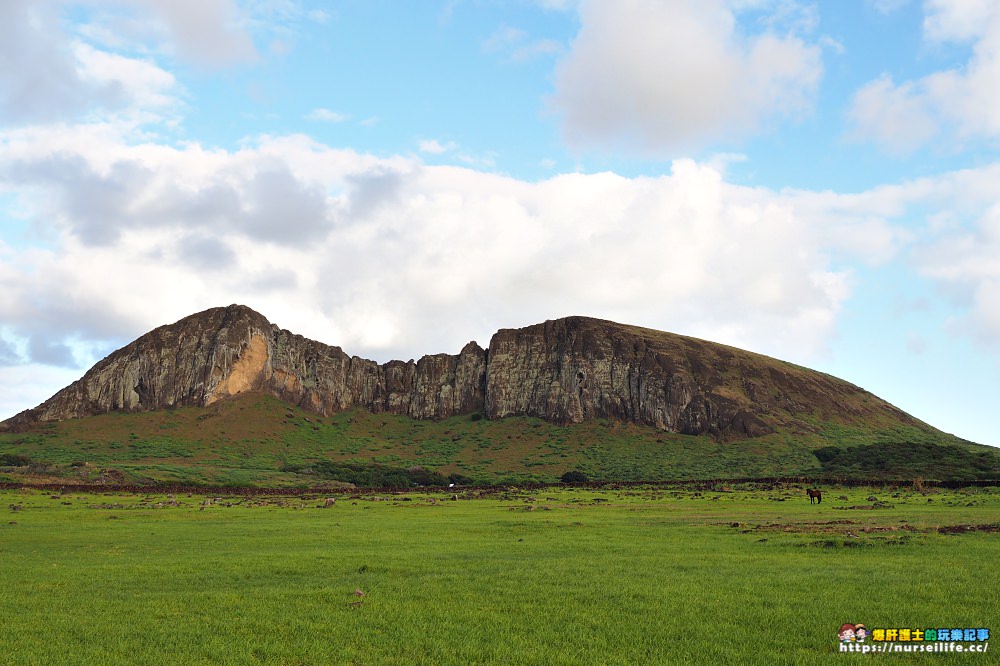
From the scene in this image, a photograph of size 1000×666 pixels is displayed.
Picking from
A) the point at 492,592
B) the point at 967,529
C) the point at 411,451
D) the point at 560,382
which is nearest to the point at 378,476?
the point at 411,451

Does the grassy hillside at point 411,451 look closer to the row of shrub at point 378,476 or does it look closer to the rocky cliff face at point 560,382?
the row of shrub at point 378,476

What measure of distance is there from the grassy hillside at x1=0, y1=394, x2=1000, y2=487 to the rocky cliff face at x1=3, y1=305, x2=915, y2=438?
615 centimetres

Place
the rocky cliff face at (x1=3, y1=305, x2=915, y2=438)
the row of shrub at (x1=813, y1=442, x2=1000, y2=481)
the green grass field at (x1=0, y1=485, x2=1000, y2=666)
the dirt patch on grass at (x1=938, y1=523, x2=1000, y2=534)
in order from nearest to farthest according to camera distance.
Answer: the green grass field at (x1=0, y1=485, x2=1000, y2=666)
the dirt patch on grass at (x1=938, y1=523, x2=1000, y2=534)
the row of shrub at (x1=813, y1=442, x2=1000, y2=481)
the rocky cliff face at (x1=3, y1=305, x2=915, y2=438)

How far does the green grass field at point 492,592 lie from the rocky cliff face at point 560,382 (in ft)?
463

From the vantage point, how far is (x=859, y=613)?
15.0 m

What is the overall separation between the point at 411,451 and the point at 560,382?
157 feet

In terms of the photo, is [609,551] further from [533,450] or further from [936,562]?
[533,450]

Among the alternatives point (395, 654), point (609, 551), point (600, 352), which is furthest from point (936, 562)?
point (600, 352)

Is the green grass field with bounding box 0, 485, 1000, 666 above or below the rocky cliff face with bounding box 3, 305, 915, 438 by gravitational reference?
below

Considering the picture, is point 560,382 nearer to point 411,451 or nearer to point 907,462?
point 411,451

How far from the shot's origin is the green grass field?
13.2 metres

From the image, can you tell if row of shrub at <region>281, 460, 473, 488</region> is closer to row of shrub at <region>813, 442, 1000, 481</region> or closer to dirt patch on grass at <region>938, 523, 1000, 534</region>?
row of shrub at <region>813, 442, 1000, 481</region>

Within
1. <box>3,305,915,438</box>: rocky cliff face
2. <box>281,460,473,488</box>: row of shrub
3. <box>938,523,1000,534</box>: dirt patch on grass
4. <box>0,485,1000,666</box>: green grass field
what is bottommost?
<box>281,460,473,488</box>: row of shrub

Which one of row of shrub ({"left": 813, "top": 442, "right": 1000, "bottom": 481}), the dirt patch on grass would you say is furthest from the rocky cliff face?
the dirt patch on grass
